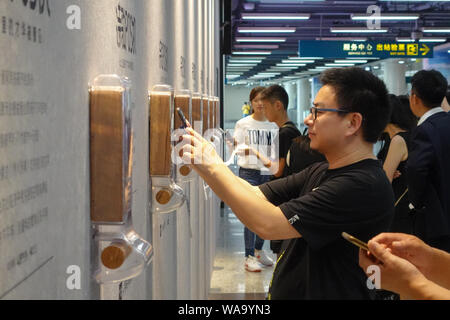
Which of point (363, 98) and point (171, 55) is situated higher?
point (171, 55)

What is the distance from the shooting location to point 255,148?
17.2 ft

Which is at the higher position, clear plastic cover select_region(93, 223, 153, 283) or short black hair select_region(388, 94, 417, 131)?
short black hair select_region(388, 94, 417, 131)

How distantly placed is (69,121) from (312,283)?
3.57 feet

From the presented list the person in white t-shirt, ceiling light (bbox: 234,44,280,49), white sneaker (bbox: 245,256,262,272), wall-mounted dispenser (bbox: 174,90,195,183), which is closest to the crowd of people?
wall-mounted dispenser (bbox: 174,90,195,183)

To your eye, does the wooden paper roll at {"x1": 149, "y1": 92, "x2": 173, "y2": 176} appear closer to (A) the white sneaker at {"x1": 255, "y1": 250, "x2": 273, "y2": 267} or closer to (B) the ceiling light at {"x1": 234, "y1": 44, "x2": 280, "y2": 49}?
(A) the white sneaker at {"x1": 255, "y1": 250, "x2": 273, "y2": 267}

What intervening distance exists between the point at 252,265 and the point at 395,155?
2.50 meters

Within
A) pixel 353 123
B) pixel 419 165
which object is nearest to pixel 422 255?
pixel 353 123

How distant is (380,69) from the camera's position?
95.7 feet

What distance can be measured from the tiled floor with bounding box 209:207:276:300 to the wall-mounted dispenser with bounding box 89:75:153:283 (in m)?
4.01

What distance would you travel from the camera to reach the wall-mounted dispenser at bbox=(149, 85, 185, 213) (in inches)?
65.2

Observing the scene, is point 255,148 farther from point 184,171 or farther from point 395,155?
point 184,171

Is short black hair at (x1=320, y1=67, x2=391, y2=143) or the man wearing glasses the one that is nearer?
the man wearing glasses
